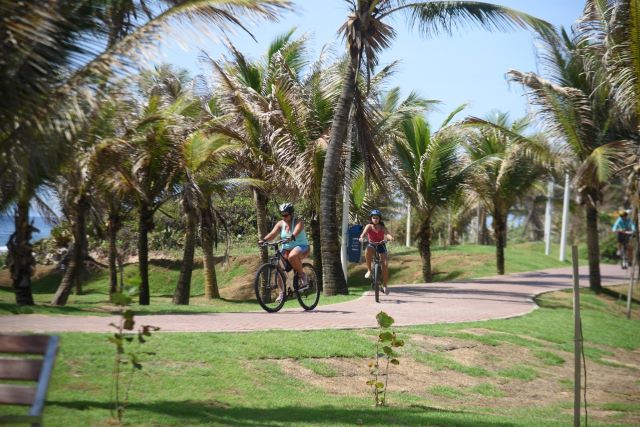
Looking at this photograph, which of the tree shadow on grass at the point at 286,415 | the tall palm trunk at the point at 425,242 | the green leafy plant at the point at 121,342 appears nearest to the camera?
the green leafy plant at the point at 121,342

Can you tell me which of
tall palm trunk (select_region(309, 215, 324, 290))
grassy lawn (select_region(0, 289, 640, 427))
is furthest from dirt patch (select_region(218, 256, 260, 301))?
grassy lawn (select_region(0, 289, 640, 427))

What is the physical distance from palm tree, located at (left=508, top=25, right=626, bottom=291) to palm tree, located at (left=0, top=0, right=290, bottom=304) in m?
14.5

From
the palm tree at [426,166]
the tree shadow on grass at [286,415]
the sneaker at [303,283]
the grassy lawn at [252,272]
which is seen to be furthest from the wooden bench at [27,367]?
the grassy lawn at [252,272]

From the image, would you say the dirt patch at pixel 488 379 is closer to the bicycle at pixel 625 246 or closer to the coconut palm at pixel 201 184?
the coconut palm at pixel 201 184

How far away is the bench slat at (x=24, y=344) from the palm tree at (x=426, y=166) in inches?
884

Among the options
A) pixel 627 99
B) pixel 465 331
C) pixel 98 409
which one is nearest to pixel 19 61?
pixel 98 409

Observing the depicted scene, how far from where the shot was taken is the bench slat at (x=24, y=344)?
194 inches

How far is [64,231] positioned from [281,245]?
19969 mm

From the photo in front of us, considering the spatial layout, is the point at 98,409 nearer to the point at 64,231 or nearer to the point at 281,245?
the point at 281,245

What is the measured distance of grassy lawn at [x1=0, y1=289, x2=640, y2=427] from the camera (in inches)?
314

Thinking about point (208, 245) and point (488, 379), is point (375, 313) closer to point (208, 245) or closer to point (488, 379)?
point (488, 379)

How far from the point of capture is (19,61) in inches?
285

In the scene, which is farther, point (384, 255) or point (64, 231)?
point (64, 231)

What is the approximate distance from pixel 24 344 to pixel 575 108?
1956 cm
